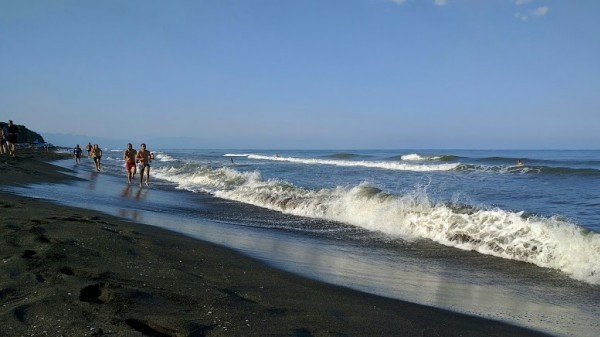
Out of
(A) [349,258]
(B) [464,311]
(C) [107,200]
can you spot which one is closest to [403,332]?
(B) [464,311]

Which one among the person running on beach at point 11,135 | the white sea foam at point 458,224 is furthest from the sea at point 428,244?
the person running on beach at point 11,135

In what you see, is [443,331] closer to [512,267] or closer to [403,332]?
[403,332]

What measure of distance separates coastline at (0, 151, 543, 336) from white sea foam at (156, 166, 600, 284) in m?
3.49

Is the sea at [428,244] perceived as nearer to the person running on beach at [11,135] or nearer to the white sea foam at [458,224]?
the white sea foam at [458,224]

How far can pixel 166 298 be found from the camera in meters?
3.62

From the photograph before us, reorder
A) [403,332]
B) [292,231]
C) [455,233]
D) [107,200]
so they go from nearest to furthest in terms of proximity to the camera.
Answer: [403,332], [455,233], [292,231], [107,200]

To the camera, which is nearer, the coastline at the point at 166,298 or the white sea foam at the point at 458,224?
the coastline at the point at 166,298

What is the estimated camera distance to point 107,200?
1220 centimetres

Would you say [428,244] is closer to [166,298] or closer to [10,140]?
[166,298]

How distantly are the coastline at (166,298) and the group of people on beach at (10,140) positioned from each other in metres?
19.8

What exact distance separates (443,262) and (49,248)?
18.5ft

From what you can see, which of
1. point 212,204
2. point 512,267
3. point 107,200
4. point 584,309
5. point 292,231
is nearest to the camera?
point 584,309

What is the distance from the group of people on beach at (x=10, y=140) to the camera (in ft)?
73.1

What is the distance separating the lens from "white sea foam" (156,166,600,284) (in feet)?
22.6
